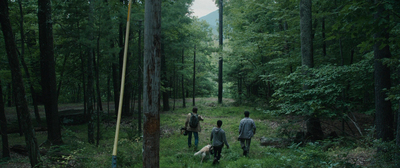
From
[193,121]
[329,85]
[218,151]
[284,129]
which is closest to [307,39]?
[329,85]

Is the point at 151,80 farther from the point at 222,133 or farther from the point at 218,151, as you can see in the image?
the point at 218,151

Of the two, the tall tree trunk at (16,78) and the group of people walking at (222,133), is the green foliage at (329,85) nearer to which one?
the group of people walking at (222,133)

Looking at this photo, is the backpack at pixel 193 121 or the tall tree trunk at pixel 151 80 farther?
the backpack at pixel 193 121

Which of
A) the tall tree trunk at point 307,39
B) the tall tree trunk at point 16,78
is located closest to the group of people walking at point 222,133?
the tall tree trunk at point 307,39

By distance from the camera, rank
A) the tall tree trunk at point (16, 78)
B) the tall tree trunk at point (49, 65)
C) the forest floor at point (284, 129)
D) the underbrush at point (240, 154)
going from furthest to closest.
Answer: the tall tree trunk at point (49, 65) < the forest floor at point (284, 129) < the tall tree trunk at point (16, 78) < the underbrush at point (240, 154)

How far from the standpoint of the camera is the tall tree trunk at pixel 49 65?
949 cm

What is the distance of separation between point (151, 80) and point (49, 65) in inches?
314

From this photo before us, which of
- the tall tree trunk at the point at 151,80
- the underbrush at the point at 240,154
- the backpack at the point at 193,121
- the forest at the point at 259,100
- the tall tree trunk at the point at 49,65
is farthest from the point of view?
the tall tree trunk at the point at 49,65

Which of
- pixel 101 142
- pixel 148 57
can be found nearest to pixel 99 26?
pixel 101 142

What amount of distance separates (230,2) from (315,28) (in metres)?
14.9

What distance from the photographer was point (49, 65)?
9820mm

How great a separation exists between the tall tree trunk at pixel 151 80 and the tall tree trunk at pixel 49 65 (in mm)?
7550

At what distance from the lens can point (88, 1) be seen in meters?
11.5

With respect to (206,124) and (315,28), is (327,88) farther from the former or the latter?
(206,124)
